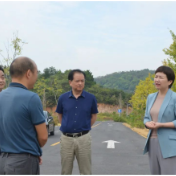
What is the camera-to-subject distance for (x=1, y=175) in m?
3.06

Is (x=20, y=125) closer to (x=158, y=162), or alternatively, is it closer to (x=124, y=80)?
(x=158, y=162)

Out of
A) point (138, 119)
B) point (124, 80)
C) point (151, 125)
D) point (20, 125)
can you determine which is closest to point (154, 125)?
point (151, 125)

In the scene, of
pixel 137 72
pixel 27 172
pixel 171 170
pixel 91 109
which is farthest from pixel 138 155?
pixel 137 72

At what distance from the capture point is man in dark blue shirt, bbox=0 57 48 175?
300cm

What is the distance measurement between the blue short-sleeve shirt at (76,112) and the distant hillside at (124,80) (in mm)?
166374

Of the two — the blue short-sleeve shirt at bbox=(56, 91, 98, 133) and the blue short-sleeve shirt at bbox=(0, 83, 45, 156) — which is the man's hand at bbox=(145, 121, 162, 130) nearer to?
the blue short-sleeve shirt at bbox=(56, 91, 98, 133)

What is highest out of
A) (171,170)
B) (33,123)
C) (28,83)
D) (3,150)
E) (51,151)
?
(28,83)

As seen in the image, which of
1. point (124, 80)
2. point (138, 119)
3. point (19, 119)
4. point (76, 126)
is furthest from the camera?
point (124, 80)

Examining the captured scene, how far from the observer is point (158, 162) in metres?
4.28

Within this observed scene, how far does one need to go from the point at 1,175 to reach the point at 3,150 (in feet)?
0.75

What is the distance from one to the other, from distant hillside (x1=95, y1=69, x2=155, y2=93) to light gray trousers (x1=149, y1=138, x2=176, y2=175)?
548 ft

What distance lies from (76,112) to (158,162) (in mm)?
1432

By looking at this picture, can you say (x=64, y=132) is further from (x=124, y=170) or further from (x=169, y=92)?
(x=124, y=170)

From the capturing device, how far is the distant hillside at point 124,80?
17538 centimetres
